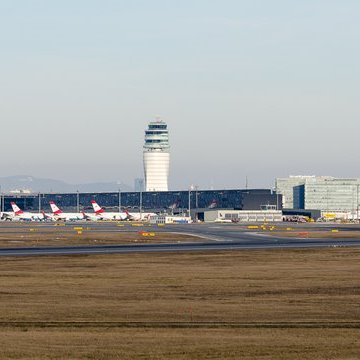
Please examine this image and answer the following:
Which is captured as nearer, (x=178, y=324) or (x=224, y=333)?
(x=224, y=333)

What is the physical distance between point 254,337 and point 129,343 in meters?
4.20

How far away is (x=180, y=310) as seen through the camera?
41.3 meters

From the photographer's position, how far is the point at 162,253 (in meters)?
88.1

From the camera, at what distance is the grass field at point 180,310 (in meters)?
30.6

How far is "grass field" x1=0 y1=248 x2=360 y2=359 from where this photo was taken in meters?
30.6

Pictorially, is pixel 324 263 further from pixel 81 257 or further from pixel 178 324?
pixel 178 324

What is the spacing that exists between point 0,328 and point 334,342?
11744 mm

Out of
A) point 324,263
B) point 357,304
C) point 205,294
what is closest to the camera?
point 357,304

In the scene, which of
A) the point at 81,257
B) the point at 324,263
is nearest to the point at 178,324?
the point at 324,263

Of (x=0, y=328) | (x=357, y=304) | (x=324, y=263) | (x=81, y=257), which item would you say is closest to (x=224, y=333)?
(x=0, y=328)

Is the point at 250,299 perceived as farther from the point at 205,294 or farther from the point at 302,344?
the point at 302,344

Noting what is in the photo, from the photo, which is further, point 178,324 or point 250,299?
point 250,299

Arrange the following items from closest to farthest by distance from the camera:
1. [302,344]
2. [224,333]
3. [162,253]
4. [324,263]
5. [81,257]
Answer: [302,344] < [224,333] < [324,263] < [81,257] < [162,253]

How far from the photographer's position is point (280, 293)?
49344 millimetres
